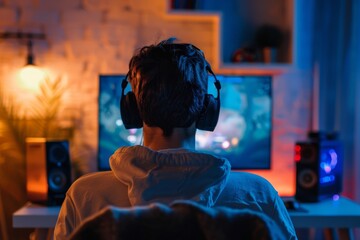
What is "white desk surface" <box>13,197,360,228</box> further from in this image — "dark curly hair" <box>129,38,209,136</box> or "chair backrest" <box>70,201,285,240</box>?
"chair backrest" <box>70,201,285,240</box>

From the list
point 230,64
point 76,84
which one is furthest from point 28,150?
point 230,64

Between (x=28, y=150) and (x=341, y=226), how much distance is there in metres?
1.82

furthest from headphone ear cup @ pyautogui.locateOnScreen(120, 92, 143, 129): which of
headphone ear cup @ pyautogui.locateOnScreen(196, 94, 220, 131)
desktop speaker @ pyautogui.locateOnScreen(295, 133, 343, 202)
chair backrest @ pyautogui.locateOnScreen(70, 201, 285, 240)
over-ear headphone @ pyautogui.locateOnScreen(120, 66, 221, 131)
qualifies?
desktop speaker @ pyautogui.locateOnScreen(295, 133, 343, 202)

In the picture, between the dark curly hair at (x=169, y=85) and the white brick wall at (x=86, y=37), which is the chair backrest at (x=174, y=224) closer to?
→ the dark curly hair at (x=169, y=85)

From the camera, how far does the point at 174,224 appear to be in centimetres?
53

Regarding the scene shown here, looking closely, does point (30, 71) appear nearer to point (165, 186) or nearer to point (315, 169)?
point (315, 169)

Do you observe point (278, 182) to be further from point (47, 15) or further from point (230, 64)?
point (47, 15)

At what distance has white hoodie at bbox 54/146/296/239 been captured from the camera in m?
0.86

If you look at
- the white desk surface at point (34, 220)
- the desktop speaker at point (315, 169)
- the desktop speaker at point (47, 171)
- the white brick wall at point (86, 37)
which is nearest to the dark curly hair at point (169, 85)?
the white desk surface at point (34, 220)

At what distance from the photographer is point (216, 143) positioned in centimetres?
324

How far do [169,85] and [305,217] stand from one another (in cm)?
190

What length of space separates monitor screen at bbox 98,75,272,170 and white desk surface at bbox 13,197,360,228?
0.61m

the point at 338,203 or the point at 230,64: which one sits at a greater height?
the point at 230,64

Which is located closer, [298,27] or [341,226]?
[341,226]
